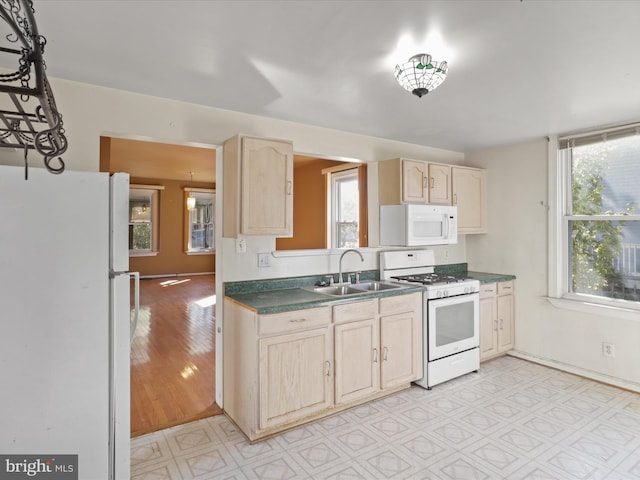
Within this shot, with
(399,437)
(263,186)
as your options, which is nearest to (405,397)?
(399,437)

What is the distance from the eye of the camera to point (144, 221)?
342 inches

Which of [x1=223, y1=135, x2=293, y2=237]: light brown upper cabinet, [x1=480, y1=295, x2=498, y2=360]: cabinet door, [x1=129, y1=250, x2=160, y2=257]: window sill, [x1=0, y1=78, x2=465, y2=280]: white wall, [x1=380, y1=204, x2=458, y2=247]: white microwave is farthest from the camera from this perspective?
[x1=129, y1=250, x2=160, y2=257]: window sill

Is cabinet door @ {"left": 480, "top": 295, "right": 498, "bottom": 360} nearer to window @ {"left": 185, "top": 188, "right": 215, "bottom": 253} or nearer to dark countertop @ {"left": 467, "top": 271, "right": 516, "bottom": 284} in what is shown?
dark countertop @ {"left": 467, "top": 271, "right": 516, "bottom": 284}

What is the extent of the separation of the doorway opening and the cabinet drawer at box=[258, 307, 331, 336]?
1.00 meters

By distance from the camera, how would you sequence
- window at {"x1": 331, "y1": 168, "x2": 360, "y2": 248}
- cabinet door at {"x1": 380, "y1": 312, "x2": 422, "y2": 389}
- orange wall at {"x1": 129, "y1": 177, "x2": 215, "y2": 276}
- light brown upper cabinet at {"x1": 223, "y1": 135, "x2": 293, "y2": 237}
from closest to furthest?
light brown upper cabinet at {"x1": 223, "y1": 135, "x2": 293, "y2": 237} → cabinet door at {"x1": 380, "y1": 312, "x2": 422, "y2": 389} → window at {"x1": 331, "y1": 168, "x2": 360, "y2": 248} → orange wall at {"x1": 129, "y1": 177, "x2": 215, "y2": 276}

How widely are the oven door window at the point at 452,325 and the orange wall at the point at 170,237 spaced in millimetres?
7243

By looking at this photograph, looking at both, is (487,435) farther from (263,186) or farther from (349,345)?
(263,186)

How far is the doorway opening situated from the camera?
300cm

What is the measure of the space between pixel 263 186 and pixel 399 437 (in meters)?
1.99

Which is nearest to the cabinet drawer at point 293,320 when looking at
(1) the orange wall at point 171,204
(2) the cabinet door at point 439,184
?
(2) the cabinet door at point 439,184

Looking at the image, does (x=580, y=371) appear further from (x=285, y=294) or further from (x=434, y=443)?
A: (x=285, y=294)

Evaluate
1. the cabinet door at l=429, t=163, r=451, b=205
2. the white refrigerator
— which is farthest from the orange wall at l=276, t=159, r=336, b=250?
the white refrigerator

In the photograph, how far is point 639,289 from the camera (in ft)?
10.5

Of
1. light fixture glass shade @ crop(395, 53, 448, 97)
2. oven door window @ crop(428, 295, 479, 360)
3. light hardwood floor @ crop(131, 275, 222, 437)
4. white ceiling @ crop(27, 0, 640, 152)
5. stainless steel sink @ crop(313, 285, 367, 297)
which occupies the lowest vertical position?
light hardwood floor @ crop(131, 275, 222, 437)
